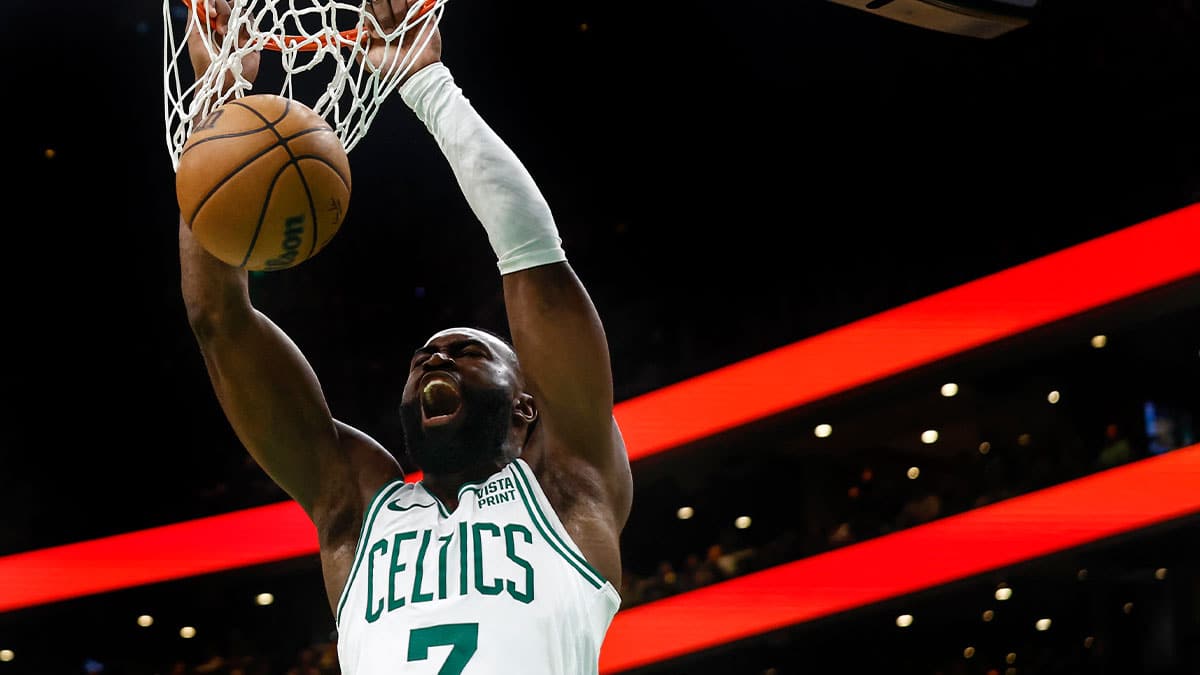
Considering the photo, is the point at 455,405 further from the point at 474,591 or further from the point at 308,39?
the point at 308,39

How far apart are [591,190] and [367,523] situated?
23.7 ft

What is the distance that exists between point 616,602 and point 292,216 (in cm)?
101

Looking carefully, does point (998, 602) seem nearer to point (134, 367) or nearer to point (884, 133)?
point (884, 133)

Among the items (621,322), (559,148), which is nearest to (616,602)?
(621,322)

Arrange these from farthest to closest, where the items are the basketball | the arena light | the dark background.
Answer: the dark background
the arena light
the basketball

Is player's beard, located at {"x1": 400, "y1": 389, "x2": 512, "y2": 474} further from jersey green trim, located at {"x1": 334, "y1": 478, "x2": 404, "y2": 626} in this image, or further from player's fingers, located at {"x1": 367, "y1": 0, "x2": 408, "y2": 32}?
player's fingers, located at {"x1": 367, "y1": 0, "x2": 408, "y2": 32}

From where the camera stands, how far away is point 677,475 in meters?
8.42

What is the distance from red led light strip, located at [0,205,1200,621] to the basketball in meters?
4.19

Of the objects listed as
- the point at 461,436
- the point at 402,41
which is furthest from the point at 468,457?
the point at 402,41

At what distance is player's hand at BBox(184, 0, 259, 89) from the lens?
9.71 feet

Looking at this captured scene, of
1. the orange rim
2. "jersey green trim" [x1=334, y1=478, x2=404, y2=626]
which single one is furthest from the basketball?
"jersey green trim" [x1=334, y1=478, x2=404, y2=626]

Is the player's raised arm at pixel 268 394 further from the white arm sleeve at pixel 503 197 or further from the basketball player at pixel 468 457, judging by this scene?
the white arm sleeve at pixel 503 197

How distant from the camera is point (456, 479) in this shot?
9.36ft

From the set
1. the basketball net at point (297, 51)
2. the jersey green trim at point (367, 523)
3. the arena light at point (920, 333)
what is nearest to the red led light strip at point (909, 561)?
the arena light at point (920, 333)
